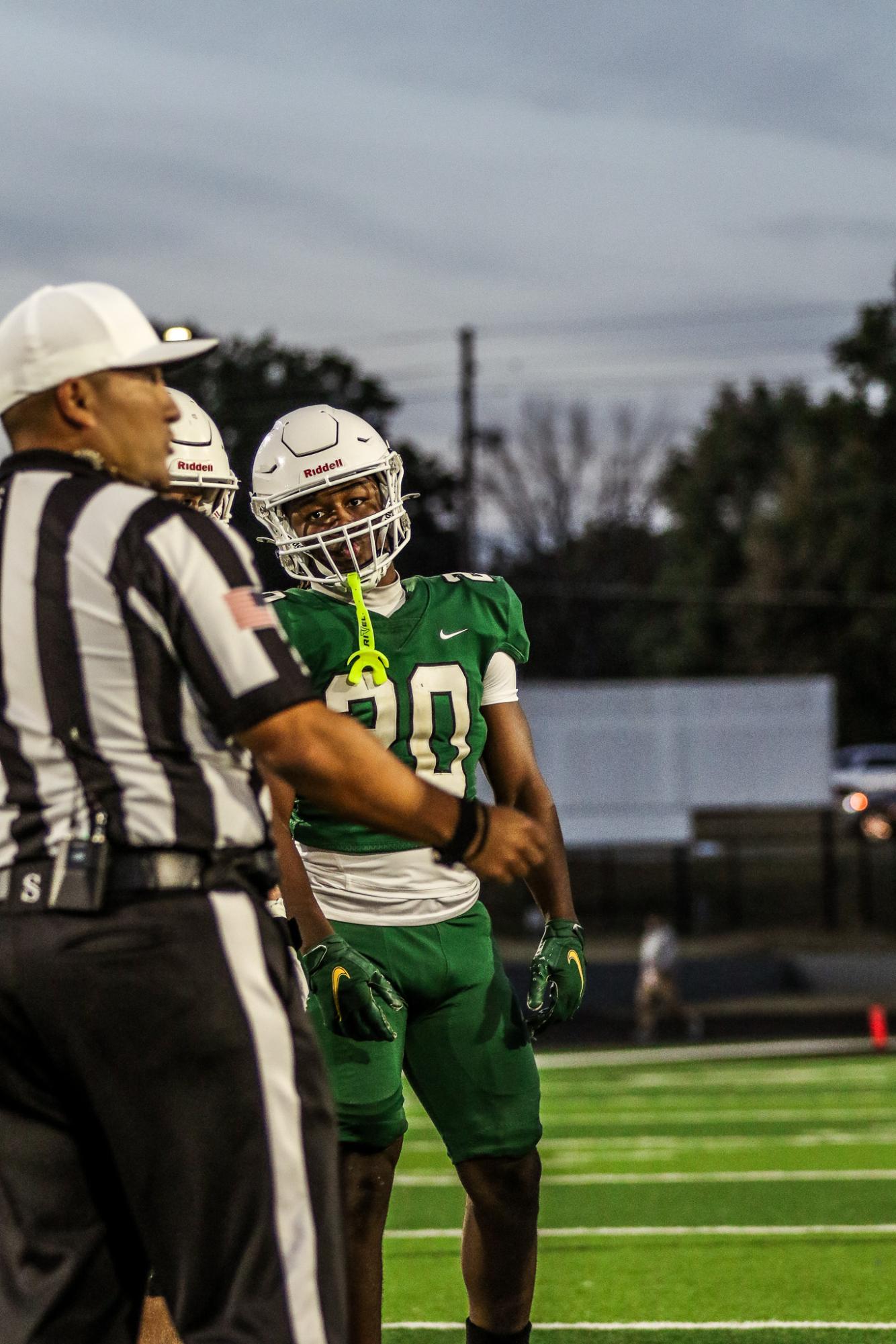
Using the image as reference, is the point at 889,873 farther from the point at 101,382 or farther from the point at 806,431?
the point at 101,382

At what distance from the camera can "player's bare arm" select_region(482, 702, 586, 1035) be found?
3.86 metres

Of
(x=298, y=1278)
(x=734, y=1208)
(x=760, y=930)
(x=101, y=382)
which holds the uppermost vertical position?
(x=101, y=382)

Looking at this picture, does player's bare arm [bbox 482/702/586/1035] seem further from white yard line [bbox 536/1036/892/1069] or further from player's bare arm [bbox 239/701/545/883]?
white yard line [bbox 536/1036/892/1069]

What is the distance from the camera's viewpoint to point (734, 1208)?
7.28m

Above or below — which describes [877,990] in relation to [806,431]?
below

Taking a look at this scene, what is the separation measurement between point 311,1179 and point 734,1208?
5.30 meters

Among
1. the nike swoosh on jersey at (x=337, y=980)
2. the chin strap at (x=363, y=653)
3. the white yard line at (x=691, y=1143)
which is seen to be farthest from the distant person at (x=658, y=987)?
the nike swoosh on jersey at (x=337, y=980)

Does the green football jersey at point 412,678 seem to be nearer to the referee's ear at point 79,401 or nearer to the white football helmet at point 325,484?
the white football helmet at point 325,484

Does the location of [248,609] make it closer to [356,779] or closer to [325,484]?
[356,779]

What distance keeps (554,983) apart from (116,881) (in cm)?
161

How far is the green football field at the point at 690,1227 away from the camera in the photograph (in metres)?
5.09

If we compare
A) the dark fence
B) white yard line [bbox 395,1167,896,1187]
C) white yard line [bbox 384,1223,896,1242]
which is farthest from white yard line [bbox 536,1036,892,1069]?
white yard line [bbox 384,1223,896,1242]

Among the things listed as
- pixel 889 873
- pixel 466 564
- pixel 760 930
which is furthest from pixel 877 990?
pixel 466 564

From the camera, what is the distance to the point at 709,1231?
665cm
